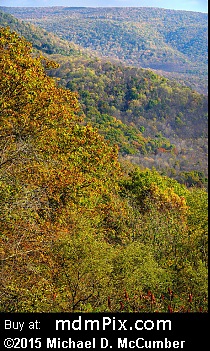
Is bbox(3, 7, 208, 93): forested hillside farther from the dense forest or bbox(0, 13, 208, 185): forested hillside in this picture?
the dense forest

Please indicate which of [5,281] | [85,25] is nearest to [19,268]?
[5,281]

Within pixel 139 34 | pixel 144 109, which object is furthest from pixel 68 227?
pixel 139 34

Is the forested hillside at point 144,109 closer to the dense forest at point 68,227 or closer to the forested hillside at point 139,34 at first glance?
the dense forest at point 68,227

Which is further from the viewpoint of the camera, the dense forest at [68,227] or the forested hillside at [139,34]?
the forested hillside at [139,34]

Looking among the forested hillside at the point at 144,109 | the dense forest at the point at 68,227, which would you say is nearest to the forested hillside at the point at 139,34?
the forested hillside at the point at 144,109

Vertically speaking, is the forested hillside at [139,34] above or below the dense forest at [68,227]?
above

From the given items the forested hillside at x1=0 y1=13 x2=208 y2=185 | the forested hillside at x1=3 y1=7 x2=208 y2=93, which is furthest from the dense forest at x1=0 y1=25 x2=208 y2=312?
the forested hillside at x1=3 y1=7 x2=208 y2=93

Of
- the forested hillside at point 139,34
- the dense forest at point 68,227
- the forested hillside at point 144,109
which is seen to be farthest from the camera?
the forested hillside at point 139,34
